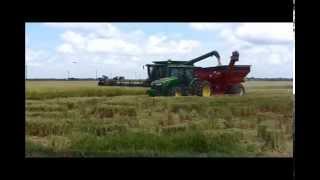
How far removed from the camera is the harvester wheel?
5035 mm

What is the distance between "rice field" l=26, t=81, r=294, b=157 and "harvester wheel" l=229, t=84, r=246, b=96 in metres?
0.05

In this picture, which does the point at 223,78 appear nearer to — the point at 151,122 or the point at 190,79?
the point at 190,79

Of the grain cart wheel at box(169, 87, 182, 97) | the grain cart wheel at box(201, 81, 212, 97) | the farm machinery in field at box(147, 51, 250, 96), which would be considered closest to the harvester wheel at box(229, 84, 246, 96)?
the farm machinery in field at box(147, 51, 250, 96)

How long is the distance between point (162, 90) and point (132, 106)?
0.32 m

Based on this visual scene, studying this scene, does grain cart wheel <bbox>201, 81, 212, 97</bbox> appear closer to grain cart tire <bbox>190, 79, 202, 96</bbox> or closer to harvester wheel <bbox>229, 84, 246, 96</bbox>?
grain cart tire <bbox>190, 79, 202, 96</bbox>

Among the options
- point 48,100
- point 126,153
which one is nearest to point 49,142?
point 48,100

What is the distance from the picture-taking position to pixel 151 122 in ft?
16.3

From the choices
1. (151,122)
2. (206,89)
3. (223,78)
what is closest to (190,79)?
(206,89)

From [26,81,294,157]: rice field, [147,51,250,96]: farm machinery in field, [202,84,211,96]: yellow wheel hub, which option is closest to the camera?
[26,81,294,157]: rice field

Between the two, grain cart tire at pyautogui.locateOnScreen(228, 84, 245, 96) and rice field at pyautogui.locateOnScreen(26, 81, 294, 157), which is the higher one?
grain cart tire at pyautogui.locateOnScreen(228, 84, 245, 96)

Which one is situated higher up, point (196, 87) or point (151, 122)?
point (196, 87)

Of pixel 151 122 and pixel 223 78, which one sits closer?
pixel 151 122

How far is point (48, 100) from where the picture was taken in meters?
5.00

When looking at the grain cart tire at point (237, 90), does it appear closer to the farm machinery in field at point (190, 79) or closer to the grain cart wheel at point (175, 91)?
the farm machinery in field at point (190, 79)
